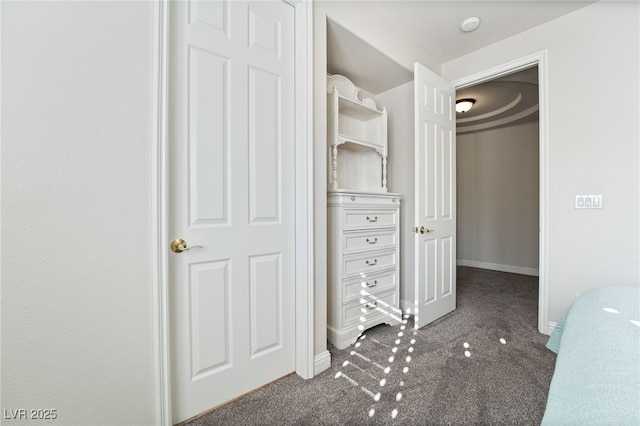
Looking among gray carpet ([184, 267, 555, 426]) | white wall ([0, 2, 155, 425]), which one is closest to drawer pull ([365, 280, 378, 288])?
gray carpet ([184, 267, 555, 426])

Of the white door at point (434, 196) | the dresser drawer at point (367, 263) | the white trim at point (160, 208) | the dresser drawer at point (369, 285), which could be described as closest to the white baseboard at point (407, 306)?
the white door at point (434, 196)

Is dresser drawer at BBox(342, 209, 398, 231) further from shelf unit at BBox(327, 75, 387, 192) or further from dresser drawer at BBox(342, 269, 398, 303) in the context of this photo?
dresser drawer at BBox(342, 269, 398, 303)

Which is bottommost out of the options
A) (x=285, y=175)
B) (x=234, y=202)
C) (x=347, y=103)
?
(x=234, y=202)

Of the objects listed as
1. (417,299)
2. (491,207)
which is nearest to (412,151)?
(417,299)

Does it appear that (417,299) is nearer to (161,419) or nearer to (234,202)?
(234,202)

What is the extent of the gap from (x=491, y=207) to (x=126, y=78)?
220 inches

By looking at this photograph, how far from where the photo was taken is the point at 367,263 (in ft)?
7.42

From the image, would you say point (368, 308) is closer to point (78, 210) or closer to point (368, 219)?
point (368, 219)

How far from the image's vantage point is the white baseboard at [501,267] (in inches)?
175

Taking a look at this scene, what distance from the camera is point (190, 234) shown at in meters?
1.34

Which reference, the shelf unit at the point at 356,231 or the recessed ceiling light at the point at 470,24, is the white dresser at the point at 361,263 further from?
the recessed ceiling light at the point at 470,24

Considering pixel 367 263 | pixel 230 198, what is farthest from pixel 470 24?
pixel 230 198

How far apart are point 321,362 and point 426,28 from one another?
278 cm

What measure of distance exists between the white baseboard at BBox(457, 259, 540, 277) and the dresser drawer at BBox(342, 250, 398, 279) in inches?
134
